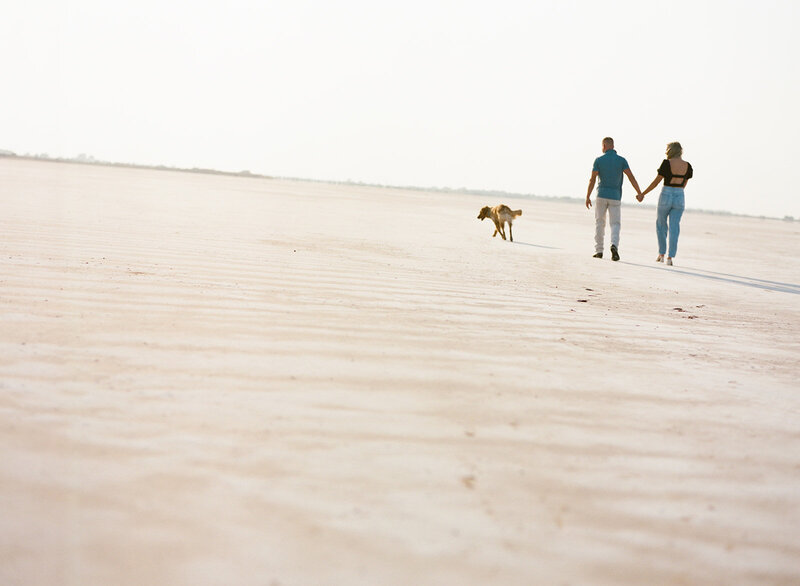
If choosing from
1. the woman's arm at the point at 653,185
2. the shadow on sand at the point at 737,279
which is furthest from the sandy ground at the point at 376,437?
the woman's arm at the point at 653,185

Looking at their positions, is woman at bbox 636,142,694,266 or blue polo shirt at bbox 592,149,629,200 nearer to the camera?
woman at bbox 636,142,694,266

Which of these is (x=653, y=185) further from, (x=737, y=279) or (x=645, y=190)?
(x=737, y=279)

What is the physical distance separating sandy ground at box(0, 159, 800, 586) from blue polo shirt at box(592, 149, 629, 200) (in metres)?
5.03

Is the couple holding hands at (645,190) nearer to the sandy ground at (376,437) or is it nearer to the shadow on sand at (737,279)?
the shadow on sand at (737,279)

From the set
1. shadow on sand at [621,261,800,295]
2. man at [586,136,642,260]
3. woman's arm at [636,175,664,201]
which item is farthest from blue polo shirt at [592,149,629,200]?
shadow on sand at [621,261,800,295]

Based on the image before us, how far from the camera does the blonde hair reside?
31.6 ft

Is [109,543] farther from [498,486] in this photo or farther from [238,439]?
[498,486]

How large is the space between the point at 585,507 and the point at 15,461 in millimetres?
1731

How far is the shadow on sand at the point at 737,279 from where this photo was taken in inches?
305

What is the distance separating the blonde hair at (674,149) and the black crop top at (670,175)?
12 centimetres

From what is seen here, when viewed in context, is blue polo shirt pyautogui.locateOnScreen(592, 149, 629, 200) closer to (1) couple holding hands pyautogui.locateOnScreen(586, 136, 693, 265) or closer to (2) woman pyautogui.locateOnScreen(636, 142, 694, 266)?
(1) couple holding hands pyautogui.locateOnScreen(586, 136, 693, 265)

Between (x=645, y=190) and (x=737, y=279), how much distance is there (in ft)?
6.14

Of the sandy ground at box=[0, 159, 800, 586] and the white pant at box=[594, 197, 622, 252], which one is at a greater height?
the white pant at box=[594, 197, 622, 252]

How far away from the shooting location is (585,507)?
79.7 inches
